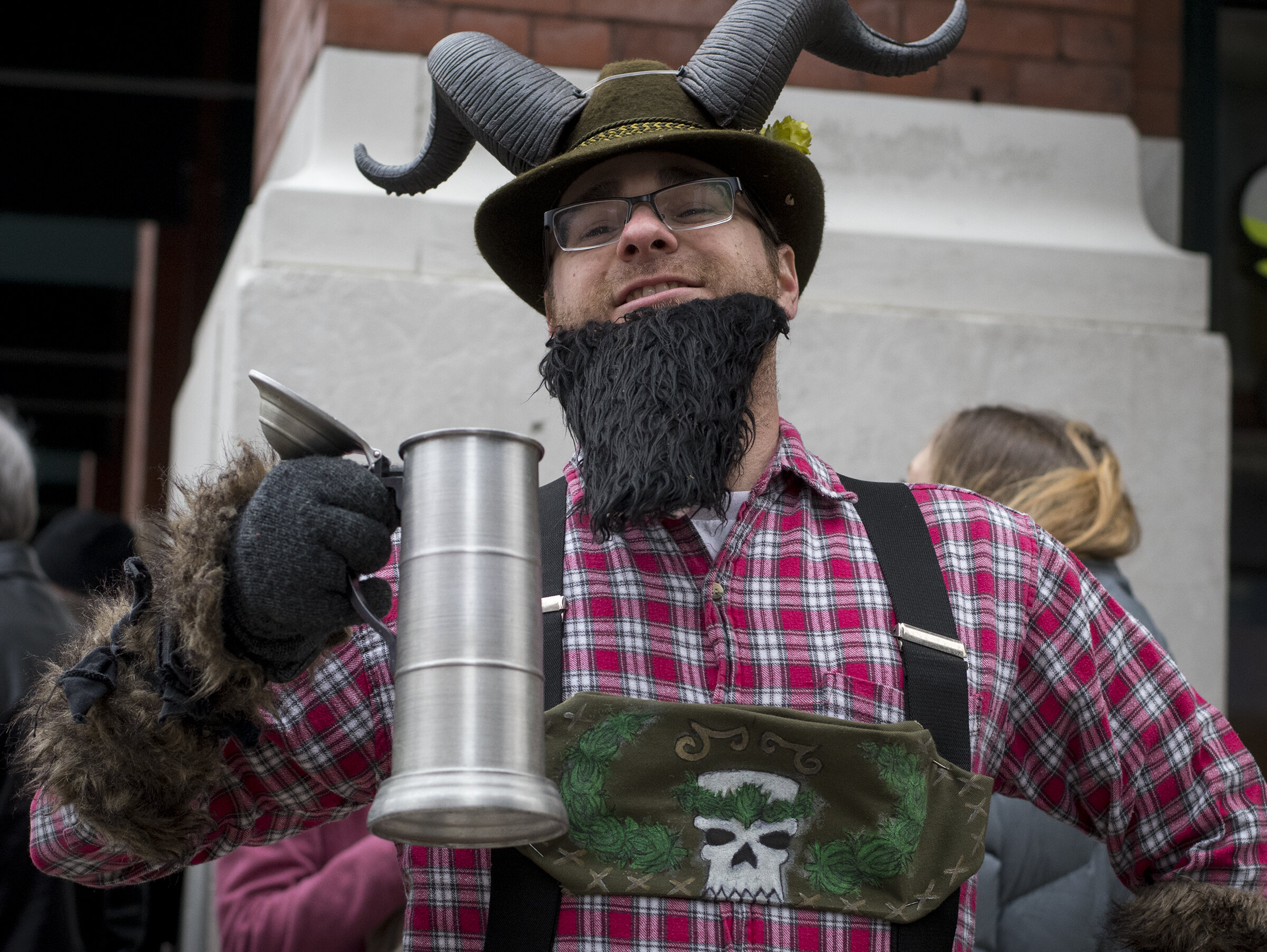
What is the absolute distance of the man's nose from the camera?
1931 mm

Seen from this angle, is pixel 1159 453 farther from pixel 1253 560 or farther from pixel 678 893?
pixel 678 893

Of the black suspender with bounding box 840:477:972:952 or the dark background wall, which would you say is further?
the dark background wall

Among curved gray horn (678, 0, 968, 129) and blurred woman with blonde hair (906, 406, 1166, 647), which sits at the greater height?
curved gray horn (678, 0, 968, 129)

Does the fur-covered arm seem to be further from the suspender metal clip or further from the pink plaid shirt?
the suspender metal clip

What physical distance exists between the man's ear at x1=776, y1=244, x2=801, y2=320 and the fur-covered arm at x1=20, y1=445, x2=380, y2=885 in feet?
3.14

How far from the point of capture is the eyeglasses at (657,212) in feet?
6.51

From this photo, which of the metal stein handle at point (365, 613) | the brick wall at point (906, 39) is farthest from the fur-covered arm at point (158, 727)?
the brick wall at point (906, 39)

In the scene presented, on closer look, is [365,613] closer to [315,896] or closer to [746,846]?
[746,846]

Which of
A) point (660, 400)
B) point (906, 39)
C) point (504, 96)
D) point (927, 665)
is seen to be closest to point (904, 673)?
point (927, 665)

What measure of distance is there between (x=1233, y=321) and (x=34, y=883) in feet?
11.8

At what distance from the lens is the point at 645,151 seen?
78.6 inches

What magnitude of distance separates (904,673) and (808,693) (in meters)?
0.12

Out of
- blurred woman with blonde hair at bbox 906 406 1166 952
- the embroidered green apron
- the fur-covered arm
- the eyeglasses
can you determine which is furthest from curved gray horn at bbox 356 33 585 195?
blurred woman with blonde hair at bbox 906 406 1166 952

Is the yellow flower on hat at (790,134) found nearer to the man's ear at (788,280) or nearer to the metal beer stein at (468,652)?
the man's ear at (788,280)
